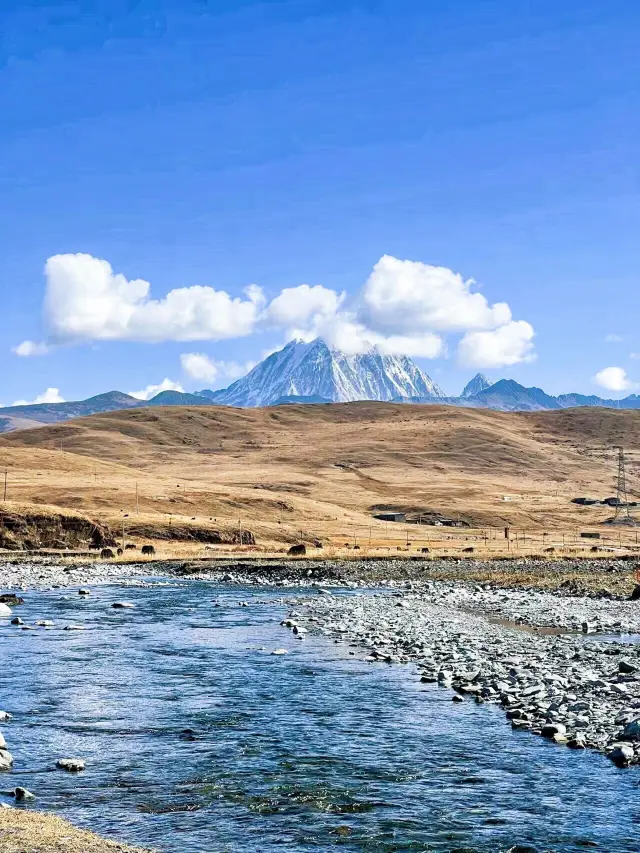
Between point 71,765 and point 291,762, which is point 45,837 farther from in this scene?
point 291,762

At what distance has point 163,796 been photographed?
651 inches

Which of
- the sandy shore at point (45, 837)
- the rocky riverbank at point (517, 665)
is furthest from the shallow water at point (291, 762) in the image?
the rocky riverbank at point (517, 665)

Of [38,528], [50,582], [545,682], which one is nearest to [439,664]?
[545,682]

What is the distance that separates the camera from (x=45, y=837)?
1367 cm

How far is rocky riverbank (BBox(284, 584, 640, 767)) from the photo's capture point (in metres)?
21.1

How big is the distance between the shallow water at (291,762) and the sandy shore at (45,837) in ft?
2.00

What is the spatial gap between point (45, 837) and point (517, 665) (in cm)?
1814

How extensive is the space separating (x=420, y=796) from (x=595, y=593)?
41.5m

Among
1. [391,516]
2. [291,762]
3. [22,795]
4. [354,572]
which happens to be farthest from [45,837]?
[391,516]

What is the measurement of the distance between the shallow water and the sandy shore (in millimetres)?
608

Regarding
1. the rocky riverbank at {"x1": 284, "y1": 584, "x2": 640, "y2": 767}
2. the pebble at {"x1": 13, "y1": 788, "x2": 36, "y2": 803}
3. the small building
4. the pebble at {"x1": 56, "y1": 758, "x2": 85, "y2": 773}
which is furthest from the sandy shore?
the small building

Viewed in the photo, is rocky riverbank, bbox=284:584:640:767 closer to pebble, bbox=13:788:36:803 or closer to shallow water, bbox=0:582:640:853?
shallow water, bbox=0:582:640:853

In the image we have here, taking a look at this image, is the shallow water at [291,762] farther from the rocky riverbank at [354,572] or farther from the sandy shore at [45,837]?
the rocky riverbank at [354,572]

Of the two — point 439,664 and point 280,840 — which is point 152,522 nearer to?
point 439,664
